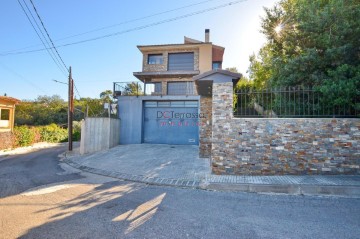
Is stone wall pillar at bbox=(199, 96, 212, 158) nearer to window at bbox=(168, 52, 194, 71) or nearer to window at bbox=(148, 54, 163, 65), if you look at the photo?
window at bbox=(168, 52, 194, 71)

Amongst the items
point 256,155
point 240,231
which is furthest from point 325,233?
point 256,155

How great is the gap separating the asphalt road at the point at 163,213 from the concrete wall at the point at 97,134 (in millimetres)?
5044

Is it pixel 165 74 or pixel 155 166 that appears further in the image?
pixel 165 74

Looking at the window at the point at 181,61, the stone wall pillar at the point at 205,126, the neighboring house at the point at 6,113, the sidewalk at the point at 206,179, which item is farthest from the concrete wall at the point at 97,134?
the window at the point at 181,61

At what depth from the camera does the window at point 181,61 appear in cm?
1759

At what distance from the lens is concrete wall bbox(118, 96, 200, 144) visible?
540 inches

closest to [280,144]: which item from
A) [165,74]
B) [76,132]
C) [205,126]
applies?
[205,126]

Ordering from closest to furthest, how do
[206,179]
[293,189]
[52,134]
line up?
[293,189]
[206,179]
[52,134]

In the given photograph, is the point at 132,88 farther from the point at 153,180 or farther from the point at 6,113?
the point at 6,113

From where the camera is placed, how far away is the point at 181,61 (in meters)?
17.8

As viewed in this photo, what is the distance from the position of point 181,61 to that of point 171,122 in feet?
22.6

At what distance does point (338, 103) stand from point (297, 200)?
11.9ft

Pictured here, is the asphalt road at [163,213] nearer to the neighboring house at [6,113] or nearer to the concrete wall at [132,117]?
the concrete wall at [132,117]

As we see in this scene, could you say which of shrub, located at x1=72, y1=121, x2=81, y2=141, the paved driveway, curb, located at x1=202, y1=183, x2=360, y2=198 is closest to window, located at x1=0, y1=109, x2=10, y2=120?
shrub, located at x1=72, y1=121, x2=81, y2=141
